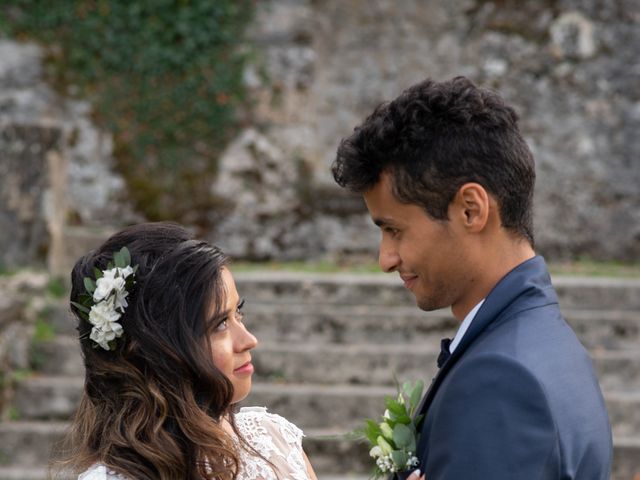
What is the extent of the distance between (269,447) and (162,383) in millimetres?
389

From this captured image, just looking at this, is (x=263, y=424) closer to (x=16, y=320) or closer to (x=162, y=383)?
(x=162, y=383)

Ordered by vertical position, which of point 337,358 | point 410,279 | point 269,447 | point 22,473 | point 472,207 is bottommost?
point 22,473

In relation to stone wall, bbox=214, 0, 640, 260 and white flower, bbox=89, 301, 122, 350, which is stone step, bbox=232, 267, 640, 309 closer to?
stone wall, bbox=214, 0, 640, 260

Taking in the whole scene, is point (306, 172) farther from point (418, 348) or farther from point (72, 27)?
point (418, 348)

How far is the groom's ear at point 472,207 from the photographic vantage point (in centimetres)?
192

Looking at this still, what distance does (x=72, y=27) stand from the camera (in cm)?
835

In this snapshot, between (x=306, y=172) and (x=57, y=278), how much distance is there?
3.06 metres

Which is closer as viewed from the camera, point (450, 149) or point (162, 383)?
point (450, 149)

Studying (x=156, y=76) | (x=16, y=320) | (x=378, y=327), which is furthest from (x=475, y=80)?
(x=16, y=320)

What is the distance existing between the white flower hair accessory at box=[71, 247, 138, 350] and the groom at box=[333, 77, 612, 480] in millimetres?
583

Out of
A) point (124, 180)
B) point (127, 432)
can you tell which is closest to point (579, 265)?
point (124, 180)

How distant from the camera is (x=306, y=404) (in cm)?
525

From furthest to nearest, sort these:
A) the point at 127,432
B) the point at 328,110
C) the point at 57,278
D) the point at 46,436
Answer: the point at 328,110 → the point at 57,278 → the point at 46,436 → the point at 127,432

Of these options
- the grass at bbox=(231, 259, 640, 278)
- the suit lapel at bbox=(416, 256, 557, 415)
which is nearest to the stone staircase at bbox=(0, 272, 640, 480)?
the grass at bbox=(231, 259, 640, 278)
